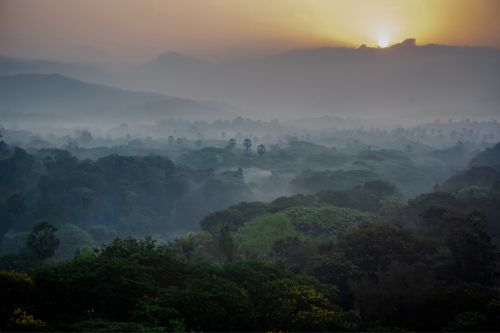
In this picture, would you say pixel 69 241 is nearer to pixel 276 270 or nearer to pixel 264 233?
pixel 264 233

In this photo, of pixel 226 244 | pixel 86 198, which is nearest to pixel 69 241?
pixel 86 198

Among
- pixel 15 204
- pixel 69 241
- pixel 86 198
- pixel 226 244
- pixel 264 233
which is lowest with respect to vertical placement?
pixel 69 241

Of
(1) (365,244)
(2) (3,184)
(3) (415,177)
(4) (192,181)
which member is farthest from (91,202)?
(3) (415,177)

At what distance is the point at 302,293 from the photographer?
24.5 metres

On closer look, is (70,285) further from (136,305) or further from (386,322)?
(386,322)

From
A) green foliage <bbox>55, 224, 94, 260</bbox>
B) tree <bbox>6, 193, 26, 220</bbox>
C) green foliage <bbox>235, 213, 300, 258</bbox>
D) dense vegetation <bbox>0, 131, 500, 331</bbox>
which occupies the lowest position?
green foliage <bbox>55, 224, 94, 260</bbox>

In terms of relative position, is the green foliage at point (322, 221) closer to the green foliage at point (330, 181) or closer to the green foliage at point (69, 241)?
the green foliage at point (69, 241)

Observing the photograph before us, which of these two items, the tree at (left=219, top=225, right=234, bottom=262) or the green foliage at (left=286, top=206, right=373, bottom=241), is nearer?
the tree at (left=219, top=225, right=234, bottom=262)

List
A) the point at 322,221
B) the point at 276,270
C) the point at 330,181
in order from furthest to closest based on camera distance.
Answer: the point at 330,181 < the point at 322,221 < the point at 276,270

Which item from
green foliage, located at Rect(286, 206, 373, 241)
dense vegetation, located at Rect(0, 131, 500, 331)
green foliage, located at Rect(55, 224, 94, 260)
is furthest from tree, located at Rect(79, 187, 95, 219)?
green foliage, located at Rect(286, 206, 373, 241)

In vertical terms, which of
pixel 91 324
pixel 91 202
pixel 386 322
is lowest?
pixel 91 202

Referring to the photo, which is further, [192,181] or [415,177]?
[415,177]

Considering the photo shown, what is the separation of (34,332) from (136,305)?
5.05 m

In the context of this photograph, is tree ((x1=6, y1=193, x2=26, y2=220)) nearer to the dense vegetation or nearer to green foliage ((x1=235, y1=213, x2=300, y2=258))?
the dense vegetation
